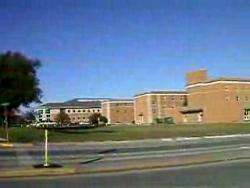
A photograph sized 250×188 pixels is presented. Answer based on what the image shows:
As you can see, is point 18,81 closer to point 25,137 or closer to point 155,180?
point 25,137

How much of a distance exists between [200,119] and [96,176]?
125 metres

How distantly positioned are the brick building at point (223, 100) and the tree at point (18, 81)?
197 ft

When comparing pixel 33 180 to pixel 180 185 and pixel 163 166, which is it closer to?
pixel 180 185

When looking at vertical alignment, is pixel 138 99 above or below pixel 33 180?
above

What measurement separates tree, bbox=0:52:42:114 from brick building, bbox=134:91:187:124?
9130cm

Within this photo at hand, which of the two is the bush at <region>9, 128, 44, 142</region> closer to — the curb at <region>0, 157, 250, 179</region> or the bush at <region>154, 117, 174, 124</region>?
the curb at <region>0, 157, 250, 179</region>

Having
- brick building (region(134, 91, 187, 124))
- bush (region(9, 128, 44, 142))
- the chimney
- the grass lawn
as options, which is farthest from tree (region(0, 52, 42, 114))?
brick building (region(134, 91, 187, 124))

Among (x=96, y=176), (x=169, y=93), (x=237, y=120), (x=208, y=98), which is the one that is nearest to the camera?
(x=96, y=176)

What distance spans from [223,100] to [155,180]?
113 metres

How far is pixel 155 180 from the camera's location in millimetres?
14391

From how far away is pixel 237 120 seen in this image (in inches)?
4857

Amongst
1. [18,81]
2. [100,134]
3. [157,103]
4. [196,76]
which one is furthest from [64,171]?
[157,103]

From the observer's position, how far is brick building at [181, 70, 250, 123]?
125 m

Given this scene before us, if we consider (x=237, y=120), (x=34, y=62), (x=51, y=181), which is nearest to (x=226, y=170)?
(x=51, y=181)
